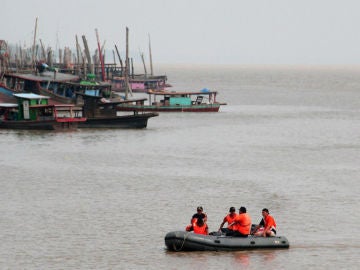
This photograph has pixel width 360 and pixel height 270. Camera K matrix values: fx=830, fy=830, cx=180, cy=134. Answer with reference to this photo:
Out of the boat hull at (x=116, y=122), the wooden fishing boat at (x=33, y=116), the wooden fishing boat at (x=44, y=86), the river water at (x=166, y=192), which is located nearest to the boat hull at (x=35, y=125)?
the wooden fishing boat at (x=33, y=116)

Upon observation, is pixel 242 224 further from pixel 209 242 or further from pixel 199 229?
pixel 199 229

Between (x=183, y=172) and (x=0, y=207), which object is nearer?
(x=0, y=207)

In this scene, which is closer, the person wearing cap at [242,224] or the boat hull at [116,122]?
the person wearing cap at [242,224]

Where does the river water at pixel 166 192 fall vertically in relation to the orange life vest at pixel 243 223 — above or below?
below

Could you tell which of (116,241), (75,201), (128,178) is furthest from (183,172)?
(116,241)

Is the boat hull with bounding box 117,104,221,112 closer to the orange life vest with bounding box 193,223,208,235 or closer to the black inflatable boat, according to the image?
the orange life vest with bounding box 193,223,208,235

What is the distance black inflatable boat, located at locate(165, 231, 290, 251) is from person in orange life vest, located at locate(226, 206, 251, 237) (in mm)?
187

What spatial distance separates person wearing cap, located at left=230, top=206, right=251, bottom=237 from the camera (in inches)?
1123

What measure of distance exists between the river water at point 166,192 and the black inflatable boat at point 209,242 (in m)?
0.28

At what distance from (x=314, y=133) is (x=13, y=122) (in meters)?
26.5

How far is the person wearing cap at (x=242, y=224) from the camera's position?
2853cm

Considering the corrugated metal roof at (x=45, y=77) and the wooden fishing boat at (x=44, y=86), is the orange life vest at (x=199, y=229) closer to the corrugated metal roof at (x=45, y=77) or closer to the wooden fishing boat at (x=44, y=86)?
the wooden fishing boat at (x=44, y=86)

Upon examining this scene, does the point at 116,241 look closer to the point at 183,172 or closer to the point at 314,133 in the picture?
the point at 183,172

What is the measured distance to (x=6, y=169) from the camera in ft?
162
